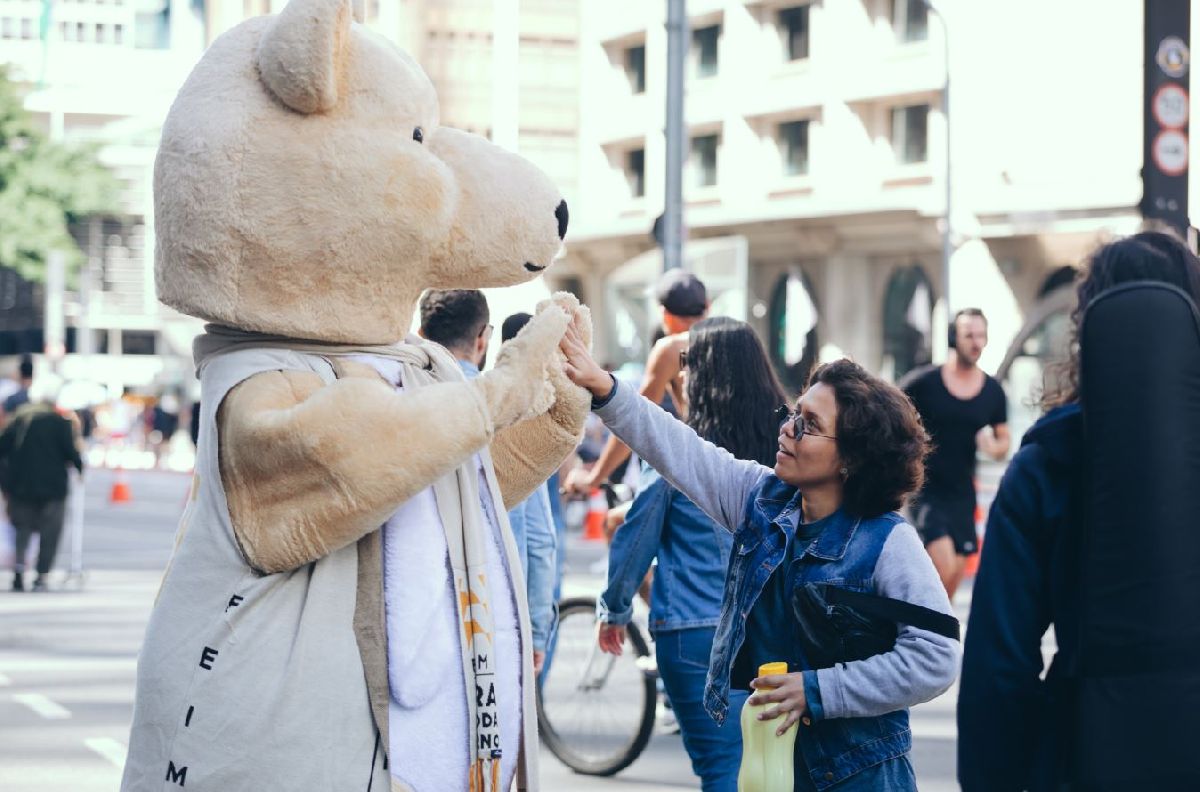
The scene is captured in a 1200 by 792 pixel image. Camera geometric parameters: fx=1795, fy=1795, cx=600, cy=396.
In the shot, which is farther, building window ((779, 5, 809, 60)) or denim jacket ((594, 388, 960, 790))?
building window ((779, 5, 809, 60))

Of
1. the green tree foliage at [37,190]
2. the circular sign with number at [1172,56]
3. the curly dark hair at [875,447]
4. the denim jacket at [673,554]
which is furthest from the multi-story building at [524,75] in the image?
the curly dark hair at [875,447]

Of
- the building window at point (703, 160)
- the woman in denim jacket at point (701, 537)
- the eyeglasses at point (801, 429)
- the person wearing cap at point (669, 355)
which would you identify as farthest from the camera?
the building window at point (703, 160)

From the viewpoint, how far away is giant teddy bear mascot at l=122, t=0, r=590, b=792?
3.22 m

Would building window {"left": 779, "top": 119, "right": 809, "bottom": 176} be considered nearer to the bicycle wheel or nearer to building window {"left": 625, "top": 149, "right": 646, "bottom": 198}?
building window {"left": 625, "top": 149, "right": 646, "bottom": 198}

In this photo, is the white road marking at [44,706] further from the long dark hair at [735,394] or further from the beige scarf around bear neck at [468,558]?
the beige scarf around bear neck at [468,558]

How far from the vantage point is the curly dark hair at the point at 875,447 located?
3.90m

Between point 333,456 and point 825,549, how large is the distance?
3.85 feet

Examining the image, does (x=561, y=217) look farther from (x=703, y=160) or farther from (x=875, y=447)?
(x=703, y=160)

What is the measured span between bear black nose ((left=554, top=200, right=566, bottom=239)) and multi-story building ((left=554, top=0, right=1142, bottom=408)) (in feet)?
67.2

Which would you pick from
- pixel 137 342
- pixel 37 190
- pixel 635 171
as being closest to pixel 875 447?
pixel 635 171

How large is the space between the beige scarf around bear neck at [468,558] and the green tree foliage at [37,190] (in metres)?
44.9

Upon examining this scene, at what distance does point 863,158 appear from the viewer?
117 feet

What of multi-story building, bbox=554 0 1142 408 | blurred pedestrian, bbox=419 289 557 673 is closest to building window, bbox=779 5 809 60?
multi-story building, bbox=554 0 1142 408

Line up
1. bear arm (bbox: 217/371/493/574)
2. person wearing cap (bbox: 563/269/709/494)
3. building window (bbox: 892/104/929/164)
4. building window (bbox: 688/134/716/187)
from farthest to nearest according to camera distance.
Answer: building window (bbox: 688/134/716/187) < building window (bbox: 892/104/929/164) < person wearing cap (bbox: 563/269/709/494) < bear arm (bbox: 217/371/493/574)
